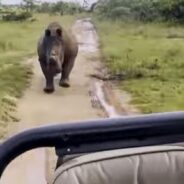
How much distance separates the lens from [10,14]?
26312 mm

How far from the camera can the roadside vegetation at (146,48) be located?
33.0 feet

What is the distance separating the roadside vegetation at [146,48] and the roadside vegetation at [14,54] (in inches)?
57.6

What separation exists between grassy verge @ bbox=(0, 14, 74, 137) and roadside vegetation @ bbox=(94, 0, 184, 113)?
1.47m

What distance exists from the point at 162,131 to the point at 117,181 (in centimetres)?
16

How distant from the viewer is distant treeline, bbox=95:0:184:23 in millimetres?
23516

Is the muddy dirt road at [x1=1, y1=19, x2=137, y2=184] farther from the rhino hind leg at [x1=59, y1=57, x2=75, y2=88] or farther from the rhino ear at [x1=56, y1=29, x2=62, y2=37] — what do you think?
the rhino ear at [x1=56, y1=29, x2=62, y2=37]

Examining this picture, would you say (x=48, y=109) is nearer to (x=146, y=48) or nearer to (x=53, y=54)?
(x=53, y=54)

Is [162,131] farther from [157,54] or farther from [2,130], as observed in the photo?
[157,54]

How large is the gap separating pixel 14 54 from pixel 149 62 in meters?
3.13

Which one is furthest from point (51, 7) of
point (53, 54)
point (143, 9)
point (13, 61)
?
point (53, 54)

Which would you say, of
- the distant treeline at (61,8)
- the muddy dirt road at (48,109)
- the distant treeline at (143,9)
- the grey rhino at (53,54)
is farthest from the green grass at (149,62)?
the distant treeline at (61,8)

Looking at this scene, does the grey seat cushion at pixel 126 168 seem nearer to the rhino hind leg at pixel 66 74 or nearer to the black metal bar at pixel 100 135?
the black metal bar at pixel 100 135

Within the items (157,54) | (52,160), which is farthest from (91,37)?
(52,160)

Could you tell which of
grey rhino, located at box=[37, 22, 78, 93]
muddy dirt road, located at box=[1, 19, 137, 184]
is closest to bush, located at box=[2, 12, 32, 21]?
muddy dirt road, located at box=[1, 19, 137, 184]
